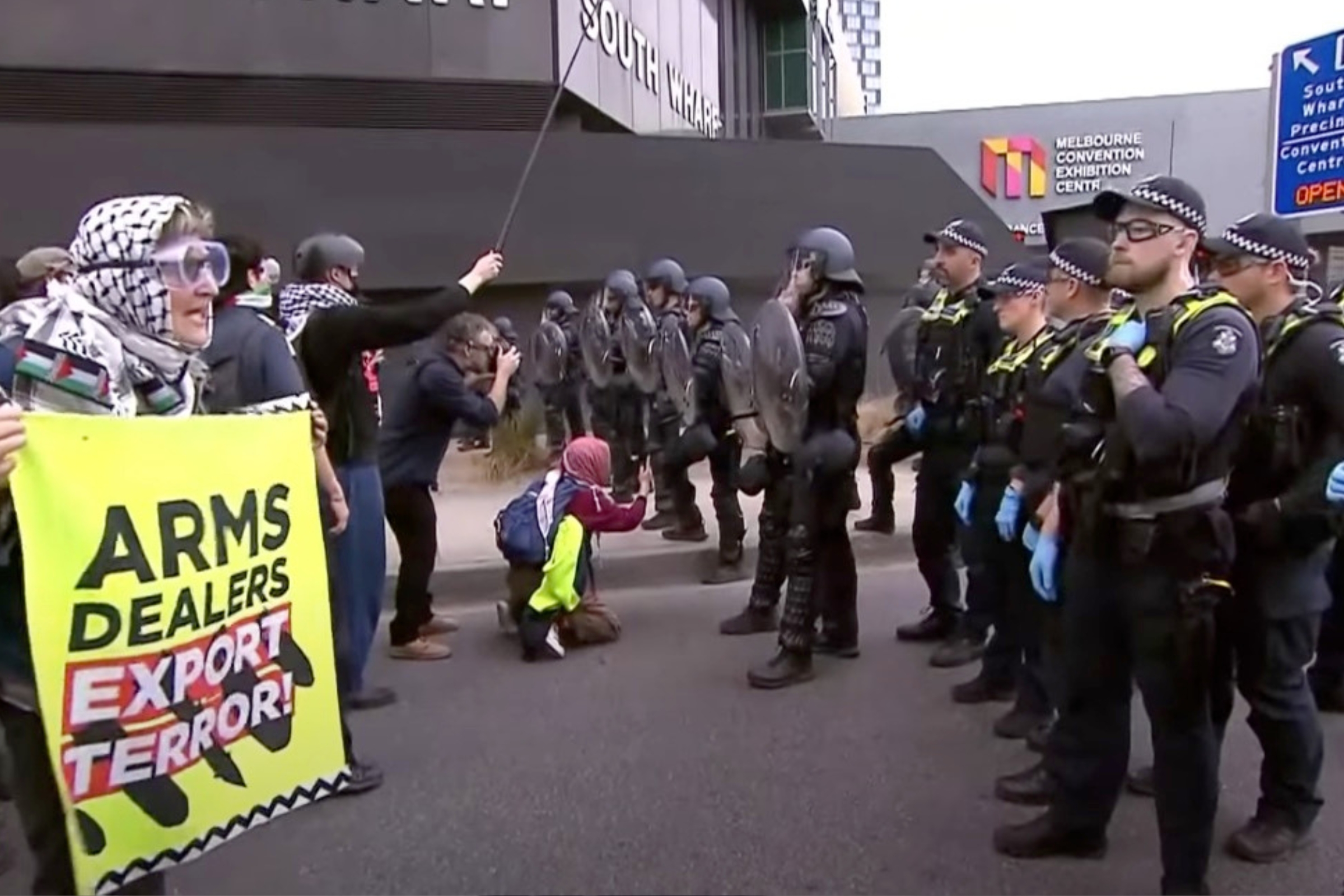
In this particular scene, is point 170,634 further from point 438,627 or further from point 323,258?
point 438,627

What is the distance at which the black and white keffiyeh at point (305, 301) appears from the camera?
14.5ft

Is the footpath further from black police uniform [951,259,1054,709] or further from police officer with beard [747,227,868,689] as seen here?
black police uniform [951,259,1054,709]

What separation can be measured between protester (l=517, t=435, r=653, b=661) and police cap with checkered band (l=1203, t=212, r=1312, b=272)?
127 inches

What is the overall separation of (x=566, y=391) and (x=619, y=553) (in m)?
Result: 3.12

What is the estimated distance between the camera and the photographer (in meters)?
5.46

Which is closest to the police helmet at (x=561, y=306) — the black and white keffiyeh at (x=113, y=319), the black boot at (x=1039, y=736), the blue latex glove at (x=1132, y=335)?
the black boot at (x=1039, y=736)

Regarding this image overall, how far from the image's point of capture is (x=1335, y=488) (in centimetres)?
357

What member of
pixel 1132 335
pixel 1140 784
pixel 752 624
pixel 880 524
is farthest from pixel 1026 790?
pixel 880 524

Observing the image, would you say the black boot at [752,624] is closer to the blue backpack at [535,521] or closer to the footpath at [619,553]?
the blue backpack at [535,521]

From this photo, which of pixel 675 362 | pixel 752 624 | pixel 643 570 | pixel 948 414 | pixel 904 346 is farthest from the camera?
pixel 675 362

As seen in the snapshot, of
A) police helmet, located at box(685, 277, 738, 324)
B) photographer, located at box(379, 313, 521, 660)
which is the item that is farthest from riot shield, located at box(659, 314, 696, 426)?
photographer, located at box(379, 313, 521, 660)

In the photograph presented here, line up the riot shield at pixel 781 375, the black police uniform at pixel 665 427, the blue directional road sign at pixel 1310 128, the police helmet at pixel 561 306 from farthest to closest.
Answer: the police helmet at pixel 561 306 → the blue directional road sign at pixel 1310 128 → the black police uniform at pixel 665 427 → the riot shield at pixel 781 375

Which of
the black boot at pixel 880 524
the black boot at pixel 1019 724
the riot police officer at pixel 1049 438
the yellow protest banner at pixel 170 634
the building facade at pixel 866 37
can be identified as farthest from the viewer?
the building facade at pixel 866 37

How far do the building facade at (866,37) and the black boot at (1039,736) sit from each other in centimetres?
9270
